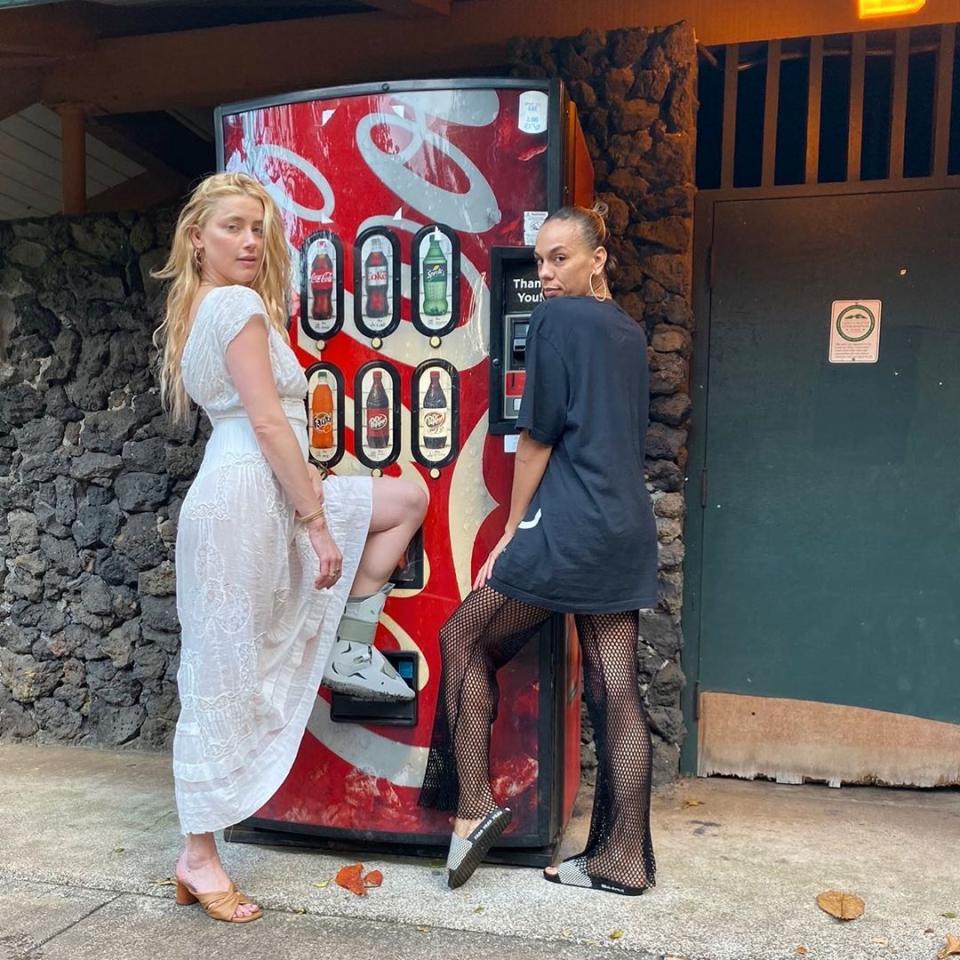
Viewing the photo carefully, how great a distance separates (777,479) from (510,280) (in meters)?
1.58

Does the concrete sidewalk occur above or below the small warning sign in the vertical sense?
below

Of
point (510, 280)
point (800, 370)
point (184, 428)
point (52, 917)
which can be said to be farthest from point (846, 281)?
point (52, 917)

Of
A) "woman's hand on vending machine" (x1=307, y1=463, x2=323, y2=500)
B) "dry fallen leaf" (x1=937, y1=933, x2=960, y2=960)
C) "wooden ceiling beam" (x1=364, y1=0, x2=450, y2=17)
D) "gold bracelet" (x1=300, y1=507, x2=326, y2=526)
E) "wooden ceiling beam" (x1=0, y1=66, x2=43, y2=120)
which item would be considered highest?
"wooden ceiling beam" (x1=364, y1=0, x2=450, y2=17)

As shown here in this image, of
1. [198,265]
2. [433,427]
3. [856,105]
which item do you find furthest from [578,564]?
[856,105]

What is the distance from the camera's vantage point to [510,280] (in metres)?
2.73

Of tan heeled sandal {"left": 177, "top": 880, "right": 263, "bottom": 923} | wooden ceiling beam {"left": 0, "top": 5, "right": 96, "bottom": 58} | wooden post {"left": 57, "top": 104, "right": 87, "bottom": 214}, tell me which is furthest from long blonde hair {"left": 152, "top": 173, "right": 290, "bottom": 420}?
Answer: wooden post {"left": 57, "top": 104, "right": 87, "bottom": 214}

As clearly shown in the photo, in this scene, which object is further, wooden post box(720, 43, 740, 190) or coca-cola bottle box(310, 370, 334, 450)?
wooden post box(720, 43, 740, 190)

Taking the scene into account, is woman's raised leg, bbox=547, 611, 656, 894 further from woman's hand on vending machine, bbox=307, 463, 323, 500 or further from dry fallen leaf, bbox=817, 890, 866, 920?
woman's hand on vending machine, bbox=307, 463, 323, 500

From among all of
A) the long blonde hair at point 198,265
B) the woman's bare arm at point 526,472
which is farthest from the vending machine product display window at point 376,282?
the woman's bare arm at point 526,472

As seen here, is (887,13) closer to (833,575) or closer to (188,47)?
(833,575)

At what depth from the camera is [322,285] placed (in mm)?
2854

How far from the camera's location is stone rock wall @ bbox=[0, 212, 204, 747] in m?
4.10

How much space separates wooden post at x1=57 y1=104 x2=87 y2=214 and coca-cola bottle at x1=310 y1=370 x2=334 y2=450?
2182 mm

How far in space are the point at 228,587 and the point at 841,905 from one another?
1878 mm
